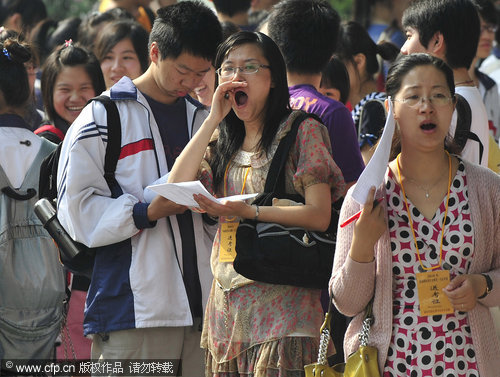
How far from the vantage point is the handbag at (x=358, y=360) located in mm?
3398

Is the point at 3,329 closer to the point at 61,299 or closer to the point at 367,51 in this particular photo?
the point at 61,299

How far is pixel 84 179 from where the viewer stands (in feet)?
14.0

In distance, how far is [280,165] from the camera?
3.88 m

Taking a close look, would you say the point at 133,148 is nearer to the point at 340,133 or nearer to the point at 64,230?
the point at 64,230

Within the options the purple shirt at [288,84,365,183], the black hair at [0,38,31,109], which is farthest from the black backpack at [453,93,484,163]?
the black hair at [0,38,31,109]

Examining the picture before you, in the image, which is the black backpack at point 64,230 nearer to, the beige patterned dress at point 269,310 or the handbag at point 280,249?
the beige patterned dress at point 269,310

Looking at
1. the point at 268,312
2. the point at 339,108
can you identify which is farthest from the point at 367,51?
the point at 268,312

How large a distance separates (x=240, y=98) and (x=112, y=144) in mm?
701

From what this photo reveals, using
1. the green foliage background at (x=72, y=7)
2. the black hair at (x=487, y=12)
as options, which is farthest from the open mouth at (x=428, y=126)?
the green foliage background at (x=72, y=7)

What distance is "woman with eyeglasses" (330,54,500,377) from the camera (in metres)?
3.39

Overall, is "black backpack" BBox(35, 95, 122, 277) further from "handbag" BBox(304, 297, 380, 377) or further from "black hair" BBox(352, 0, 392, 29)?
"black hair" BBox(352, 0, 392, 29)

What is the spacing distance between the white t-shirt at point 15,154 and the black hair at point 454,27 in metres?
2.28

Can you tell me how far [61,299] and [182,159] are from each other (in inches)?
57.9

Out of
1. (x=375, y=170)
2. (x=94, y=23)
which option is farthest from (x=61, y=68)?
(x=375, y=170)
